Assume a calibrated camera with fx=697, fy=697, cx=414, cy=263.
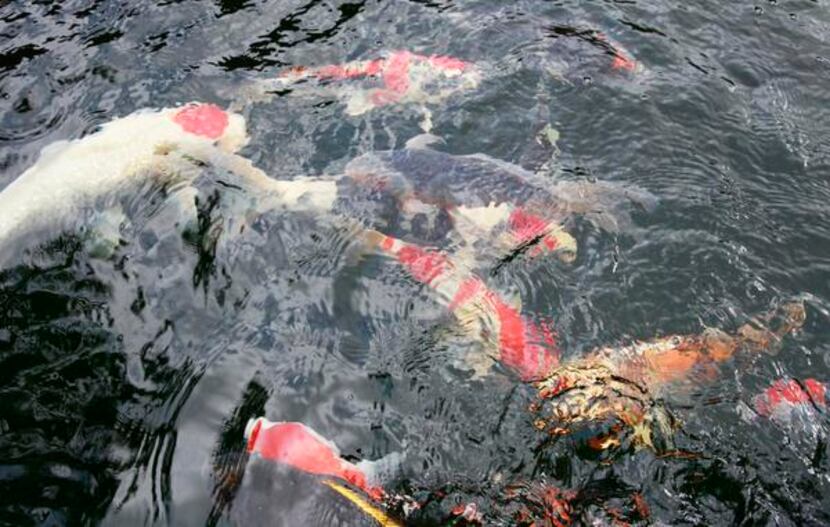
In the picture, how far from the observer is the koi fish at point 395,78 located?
6.10m

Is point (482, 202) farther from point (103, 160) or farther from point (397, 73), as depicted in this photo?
point (103, 160)

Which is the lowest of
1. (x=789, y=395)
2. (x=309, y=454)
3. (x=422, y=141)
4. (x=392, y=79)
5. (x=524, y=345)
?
(x=789, y=395)

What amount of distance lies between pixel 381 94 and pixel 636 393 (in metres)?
Answer: 3.50

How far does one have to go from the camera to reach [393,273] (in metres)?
4.73

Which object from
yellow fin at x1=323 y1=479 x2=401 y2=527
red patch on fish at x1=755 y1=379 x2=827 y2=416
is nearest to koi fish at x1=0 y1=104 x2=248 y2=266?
yellow fin at x1=323 y1=479 x2=401 y2=527

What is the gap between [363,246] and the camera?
4.91 meters

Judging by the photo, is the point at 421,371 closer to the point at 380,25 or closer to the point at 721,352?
the point at 721,352

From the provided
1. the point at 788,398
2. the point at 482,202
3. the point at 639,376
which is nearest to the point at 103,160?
the point at 482,202

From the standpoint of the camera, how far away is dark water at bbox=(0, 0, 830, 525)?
3666mm

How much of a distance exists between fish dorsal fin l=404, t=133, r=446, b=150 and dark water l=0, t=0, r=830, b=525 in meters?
0.10

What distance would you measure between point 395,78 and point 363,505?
3.97 meters

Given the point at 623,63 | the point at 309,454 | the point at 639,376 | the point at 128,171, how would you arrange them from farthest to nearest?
the point at 623,63, the point at 128,171, the point at 639,376, the point at 309,454

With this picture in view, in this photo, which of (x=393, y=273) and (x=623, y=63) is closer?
(x=393, y=273)

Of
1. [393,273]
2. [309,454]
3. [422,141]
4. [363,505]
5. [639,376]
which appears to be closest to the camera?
[363,505]
